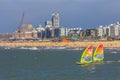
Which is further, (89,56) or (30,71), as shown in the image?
(89,56)

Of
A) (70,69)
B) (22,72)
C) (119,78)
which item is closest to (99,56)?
(70,69)

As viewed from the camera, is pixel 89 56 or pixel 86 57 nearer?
pixel 86 57

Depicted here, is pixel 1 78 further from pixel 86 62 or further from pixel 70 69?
pixel 86 62

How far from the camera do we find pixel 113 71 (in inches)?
3314

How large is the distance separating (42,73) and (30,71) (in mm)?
3881

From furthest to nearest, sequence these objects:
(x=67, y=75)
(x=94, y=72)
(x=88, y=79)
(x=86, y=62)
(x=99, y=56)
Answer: (x=99, y=56), (x=86, y=62), (x=94, y=72), (x=67, y=75), (x=88, y=79)

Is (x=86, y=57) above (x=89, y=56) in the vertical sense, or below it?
below

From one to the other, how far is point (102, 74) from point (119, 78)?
6877 mm

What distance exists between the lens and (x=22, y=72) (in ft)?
273

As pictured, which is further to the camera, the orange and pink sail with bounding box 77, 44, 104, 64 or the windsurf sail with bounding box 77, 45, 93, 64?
the orange and pink sail with bounding box 77, 44, 104, 64

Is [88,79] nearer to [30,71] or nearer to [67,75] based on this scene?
[67,75]

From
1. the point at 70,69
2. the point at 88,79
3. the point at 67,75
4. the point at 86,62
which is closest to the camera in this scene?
the point at 88,79

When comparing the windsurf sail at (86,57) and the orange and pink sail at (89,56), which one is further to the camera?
the orange and pink sail at (89,56)

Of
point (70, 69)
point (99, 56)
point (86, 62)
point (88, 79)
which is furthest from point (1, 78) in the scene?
point (99, 56)
